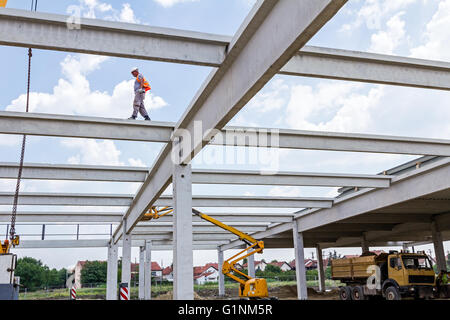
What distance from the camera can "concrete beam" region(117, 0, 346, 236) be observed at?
5.63m

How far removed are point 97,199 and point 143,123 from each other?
7.92 meters

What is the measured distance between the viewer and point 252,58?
710 centimetres

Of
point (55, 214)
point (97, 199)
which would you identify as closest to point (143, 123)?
point (97, 199)

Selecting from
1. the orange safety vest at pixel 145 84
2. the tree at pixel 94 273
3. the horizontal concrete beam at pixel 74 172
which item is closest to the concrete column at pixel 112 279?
the horizontal concrete beam at pixel 74 172

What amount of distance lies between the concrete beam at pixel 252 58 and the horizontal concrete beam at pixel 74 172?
445 cm

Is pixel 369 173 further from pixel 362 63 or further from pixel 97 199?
pixel 97 199

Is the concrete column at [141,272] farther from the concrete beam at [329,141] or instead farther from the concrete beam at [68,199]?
the concrete beam at [329,141]

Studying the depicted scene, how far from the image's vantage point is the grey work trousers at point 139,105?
37.4 ft

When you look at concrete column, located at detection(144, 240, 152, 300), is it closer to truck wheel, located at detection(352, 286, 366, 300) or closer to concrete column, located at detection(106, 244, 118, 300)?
concrete column, located at detection(106, 244, 118, 300)

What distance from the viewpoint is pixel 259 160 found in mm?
14656

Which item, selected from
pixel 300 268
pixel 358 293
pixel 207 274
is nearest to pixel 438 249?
pixel 358 293

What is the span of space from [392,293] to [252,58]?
48.7ft
